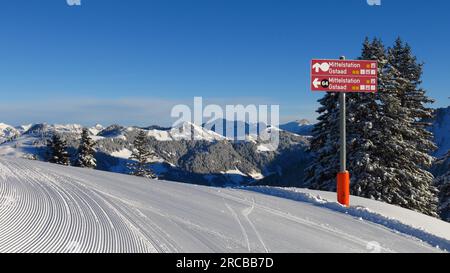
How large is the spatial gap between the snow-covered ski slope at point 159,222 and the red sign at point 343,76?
11.2 ft

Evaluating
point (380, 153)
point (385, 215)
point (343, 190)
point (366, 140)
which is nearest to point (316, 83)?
point (343, 190)

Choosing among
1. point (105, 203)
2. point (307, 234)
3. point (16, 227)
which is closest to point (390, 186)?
point (307, 234)

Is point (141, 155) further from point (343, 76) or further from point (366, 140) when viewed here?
point (343, 76)

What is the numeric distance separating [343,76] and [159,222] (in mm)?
7056

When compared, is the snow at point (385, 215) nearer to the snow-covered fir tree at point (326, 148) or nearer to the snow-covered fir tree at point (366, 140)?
the snow-covered fir tree at point (366, 140)

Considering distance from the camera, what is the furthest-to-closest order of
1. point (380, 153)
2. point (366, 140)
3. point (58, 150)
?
point (58, 150), point (380, 153), point (366, 140)

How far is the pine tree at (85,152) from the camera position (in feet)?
136

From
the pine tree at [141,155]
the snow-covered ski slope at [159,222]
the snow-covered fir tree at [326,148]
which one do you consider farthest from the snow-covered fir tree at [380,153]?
the pine tree at [141,155]

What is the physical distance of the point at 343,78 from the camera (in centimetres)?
1161

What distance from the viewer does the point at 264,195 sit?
39.8 ft

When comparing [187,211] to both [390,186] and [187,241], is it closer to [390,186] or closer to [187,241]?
[187,241]

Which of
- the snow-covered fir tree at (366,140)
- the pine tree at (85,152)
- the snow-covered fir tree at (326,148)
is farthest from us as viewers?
the pine tree at (85,152)

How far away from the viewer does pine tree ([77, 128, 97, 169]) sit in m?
41.5

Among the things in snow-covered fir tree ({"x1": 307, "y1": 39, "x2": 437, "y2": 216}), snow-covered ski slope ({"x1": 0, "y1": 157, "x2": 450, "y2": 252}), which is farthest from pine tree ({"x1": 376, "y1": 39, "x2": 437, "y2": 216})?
snow-covered ski slope ({"x1": 0, "y1": 157, "x2": 450, "y2": 252})
